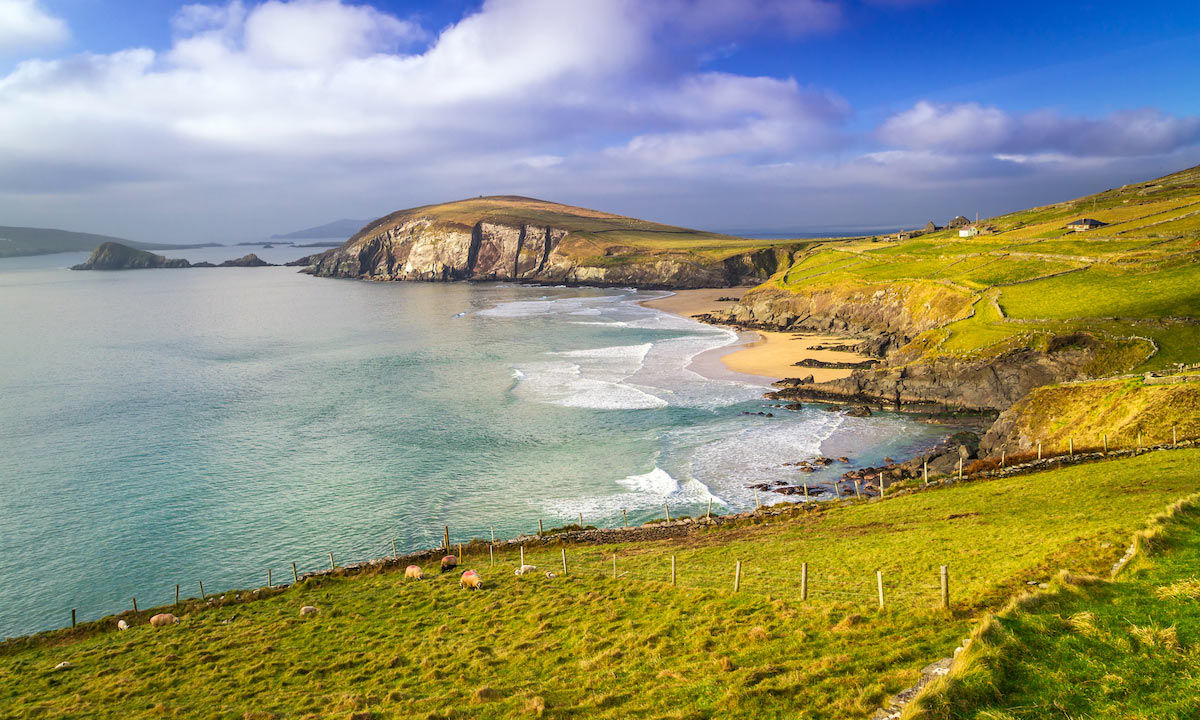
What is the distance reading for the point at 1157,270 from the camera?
2721 inches

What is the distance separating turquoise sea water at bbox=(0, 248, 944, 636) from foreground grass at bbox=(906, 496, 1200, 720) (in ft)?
85.4

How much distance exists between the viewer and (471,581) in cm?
2791

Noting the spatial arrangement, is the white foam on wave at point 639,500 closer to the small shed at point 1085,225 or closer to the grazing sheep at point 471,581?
the grazing sheep at point 471,581

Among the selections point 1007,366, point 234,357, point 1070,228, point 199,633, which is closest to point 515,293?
point 234,357

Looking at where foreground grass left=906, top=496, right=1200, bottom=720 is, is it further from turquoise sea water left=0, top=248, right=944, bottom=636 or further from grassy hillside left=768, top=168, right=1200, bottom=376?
grassy hillside left=768, top=168, right=1200, bottom=376

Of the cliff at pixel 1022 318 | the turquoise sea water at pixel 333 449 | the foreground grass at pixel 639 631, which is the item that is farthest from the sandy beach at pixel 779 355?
the foreground grass at pixel 639 631

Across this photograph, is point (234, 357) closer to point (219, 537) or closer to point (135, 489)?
point (135, 489)

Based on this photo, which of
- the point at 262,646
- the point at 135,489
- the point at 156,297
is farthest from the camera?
the point at 156,297

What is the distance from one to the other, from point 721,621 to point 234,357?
95.3m

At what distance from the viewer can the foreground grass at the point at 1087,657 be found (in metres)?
10.8

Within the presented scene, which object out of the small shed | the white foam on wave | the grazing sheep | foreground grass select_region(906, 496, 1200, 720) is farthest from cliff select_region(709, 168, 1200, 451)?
the grazing sheep

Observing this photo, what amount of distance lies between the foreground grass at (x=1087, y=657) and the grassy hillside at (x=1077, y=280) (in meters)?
47.7

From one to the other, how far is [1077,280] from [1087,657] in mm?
79356

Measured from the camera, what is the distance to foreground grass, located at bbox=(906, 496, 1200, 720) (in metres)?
10.8
